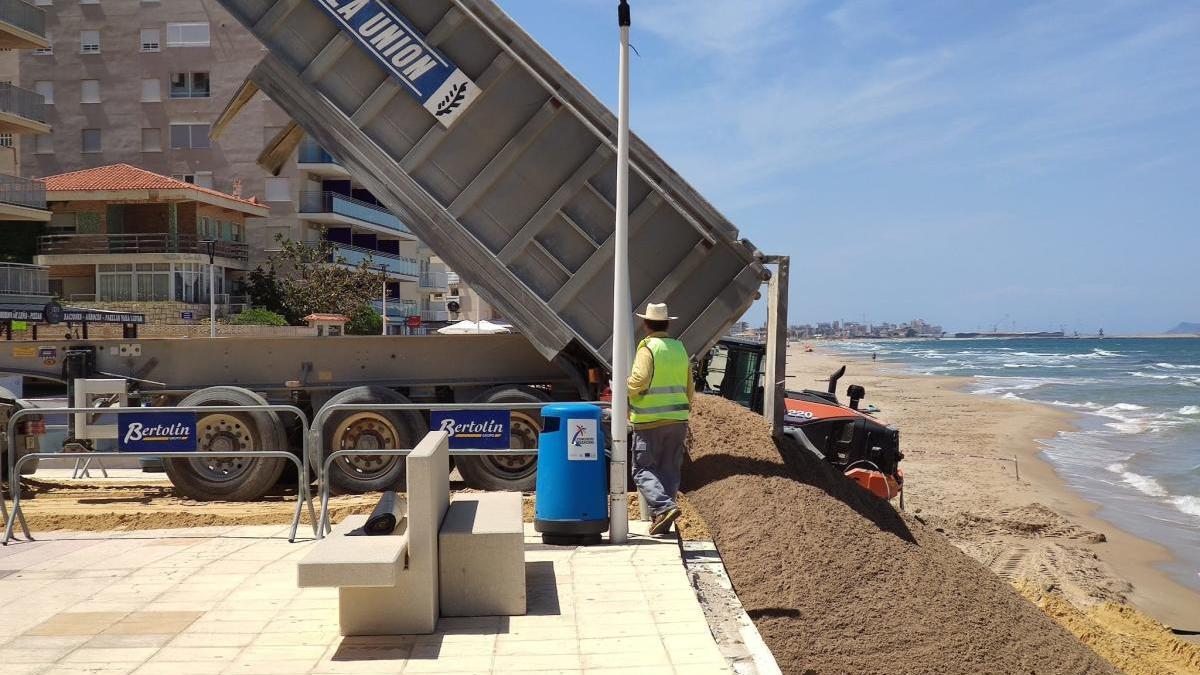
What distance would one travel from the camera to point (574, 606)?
20.2 ft

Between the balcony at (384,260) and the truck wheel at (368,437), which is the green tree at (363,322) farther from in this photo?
the truck wheel at (368,437)

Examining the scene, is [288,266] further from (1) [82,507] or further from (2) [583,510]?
A: (2) [583,510]

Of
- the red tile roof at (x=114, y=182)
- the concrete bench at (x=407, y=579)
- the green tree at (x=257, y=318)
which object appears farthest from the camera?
the red tile roof at (x=114, y=182)

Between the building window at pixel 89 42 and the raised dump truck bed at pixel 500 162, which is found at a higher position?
the building window at pixel 89 42

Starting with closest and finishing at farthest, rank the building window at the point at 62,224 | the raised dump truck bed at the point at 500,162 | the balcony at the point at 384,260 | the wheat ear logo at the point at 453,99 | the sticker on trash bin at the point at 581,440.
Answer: the sticker on trash bin at the point at 581,440 < the raised dump truck bed at the point at 500,162 < the wheat ear logo at the point at 453,99 < the building window at the point at 62,224 < the balcony at the point at 384,260

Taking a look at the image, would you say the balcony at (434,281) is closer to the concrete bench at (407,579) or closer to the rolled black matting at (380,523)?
→ the rolled black matting at (380,523)

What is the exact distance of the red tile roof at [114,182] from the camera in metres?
41.2

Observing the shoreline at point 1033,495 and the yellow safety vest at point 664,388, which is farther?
the shoreline at point 1033,495

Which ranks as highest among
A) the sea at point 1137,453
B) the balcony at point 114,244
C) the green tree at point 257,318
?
the balcony at point 114,244

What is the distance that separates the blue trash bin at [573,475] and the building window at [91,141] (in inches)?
1877

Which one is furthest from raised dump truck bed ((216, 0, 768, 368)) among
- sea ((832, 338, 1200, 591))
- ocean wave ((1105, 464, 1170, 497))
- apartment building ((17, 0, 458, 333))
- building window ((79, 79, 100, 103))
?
building window ((79, 79, 100, 103))

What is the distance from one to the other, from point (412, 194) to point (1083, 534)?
1029cm

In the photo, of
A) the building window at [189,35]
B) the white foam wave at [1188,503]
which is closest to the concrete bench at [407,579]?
the white foam wave at [1188,503]

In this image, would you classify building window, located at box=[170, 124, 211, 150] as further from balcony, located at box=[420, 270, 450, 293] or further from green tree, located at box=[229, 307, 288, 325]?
balcony, located at box=[420, 270, 450, 293]
